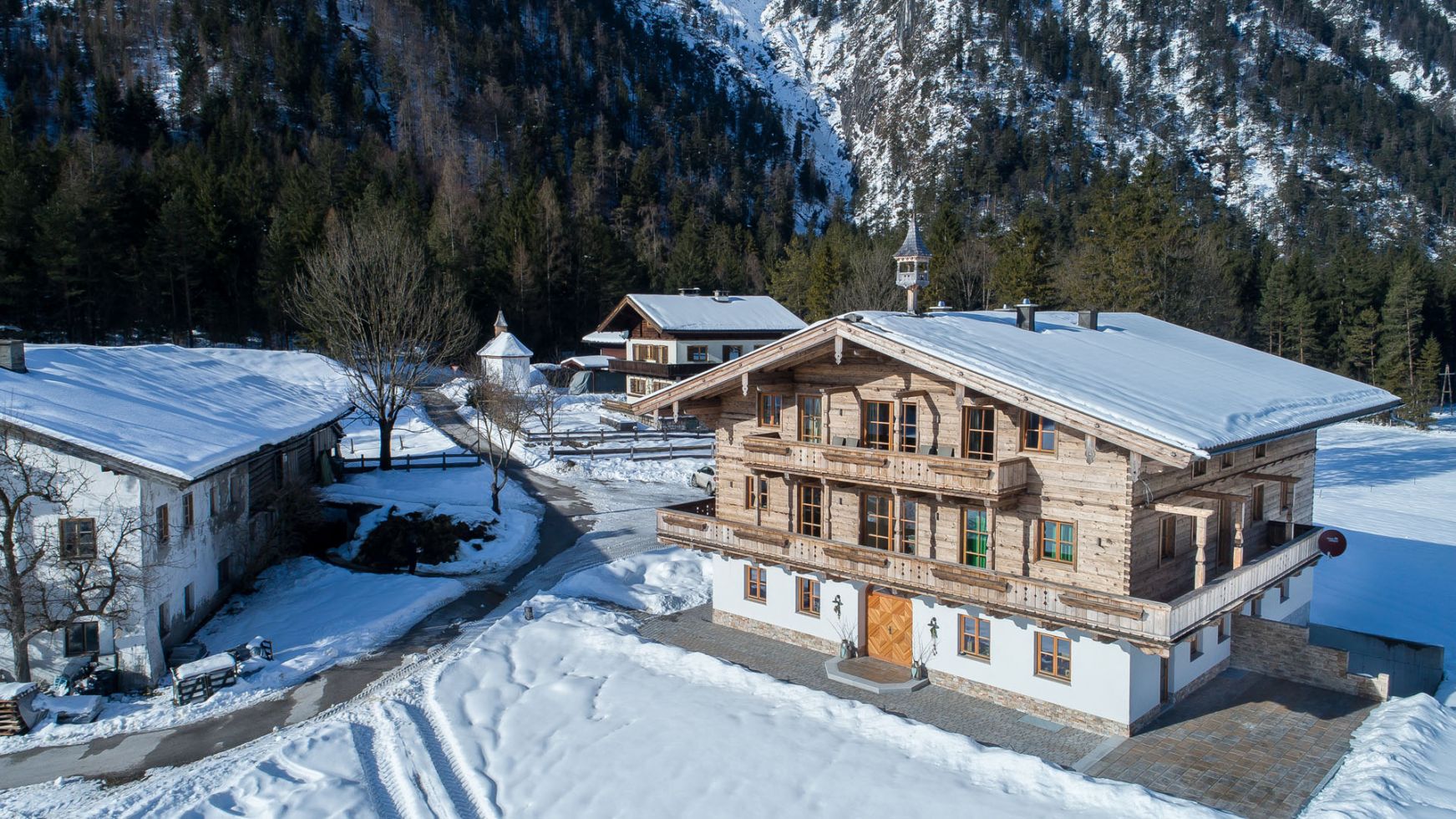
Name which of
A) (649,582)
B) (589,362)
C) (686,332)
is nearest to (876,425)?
(649,582)

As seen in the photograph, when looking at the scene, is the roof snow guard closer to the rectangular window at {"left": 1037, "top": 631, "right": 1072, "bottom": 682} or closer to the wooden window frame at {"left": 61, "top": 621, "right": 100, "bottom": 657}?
the rectangular window at {"left": 1037, "top": 631, "right": 1072, "bottom": 682}

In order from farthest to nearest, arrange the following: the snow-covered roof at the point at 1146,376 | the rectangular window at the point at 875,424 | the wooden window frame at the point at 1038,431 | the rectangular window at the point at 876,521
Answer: the rectangular window at the point at 876,521
the rectangular window at the point at 875,424
the wooden window frame at the point at 1038,431
the snow-covered roof at the point at 1146,376

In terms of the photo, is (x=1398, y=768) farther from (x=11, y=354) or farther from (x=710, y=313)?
(x=710, y=313)

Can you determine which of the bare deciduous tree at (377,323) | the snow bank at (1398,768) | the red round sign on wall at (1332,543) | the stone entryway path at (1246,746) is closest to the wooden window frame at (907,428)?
the stone entryway path at (1246,746)

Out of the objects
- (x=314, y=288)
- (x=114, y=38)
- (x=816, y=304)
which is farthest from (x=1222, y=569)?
(x=114, y=38)

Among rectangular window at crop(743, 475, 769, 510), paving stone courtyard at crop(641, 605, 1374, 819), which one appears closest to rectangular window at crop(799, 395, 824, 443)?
rectangular window at crop(743, 475, 769, 510)

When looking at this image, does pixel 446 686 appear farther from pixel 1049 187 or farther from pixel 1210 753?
pixel 1049 187

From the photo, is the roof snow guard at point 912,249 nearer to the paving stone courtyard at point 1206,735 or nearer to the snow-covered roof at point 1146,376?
the snow-covered roof at point 1146,376
